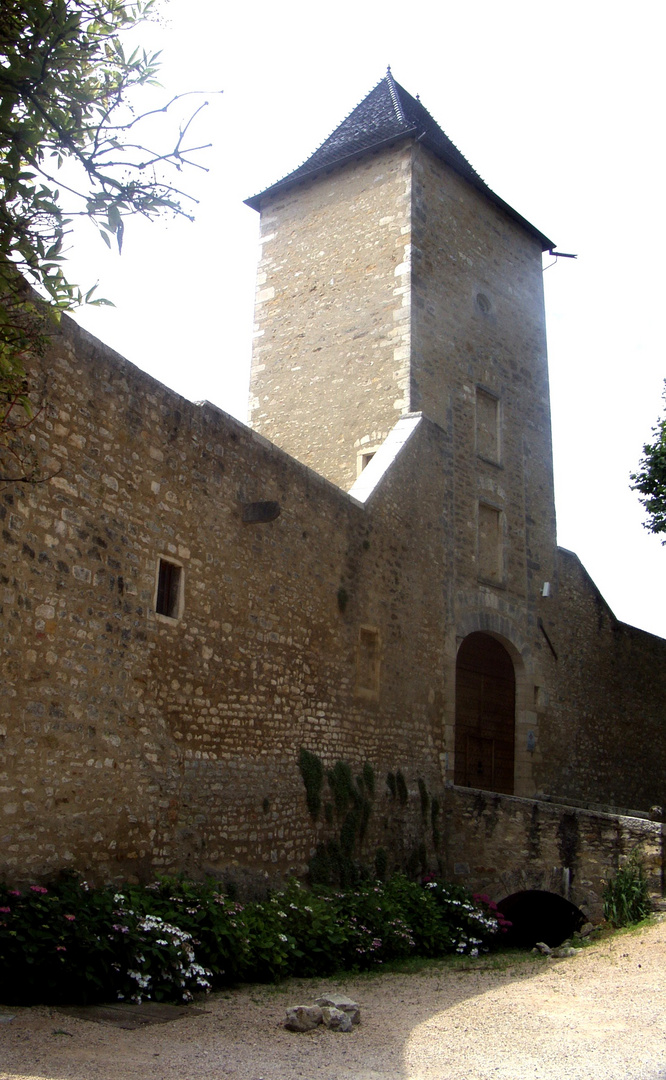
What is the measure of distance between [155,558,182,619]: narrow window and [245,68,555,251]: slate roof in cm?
922

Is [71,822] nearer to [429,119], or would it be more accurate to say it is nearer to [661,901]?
[661,901]

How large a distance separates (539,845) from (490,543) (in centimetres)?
455

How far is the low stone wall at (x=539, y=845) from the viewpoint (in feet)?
33.1

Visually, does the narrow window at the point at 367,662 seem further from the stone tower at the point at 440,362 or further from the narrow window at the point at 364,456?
the narrow window at the point at 364,456

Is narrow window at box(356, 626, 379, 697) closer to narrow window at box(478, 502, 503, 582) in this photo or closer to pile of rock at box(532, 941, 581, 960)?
narrow window at box(478, 502, 503, 582)

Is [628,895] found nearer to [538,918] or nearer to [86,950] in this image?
[538,918]

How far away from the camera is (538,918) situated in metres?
11.9

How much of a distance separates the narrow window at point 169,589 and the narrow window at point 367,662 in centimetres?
313

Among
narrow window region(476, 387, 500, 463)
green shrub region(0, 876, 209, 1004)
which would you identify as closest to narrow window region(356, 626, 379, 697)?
narrow window region(476, 387, 500, 463)

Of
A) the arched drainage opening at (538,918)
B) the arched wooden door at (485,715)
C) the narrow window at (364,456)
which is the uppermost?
the narrow window at (364,456)

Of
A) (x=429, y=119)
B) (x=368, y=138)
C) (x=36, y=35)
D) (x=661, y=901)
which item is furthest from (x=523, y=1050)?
(x=429, y=119)

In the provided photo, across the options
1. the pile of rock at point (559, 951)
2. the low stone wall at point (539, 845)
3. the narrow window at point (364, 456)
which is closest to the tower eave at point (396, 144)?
the narrow window at point (364, 456)

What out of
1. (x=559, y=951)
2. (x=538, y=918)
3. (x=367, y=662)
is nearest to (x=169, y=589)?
(x=367, y=662)

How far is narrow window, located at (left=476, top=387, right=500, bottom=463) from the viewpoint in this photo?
14.0m
